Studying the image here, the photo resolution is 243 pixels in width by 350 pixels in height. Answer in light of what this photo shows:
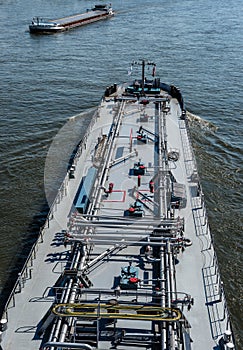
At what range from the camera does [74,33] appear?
105688mm

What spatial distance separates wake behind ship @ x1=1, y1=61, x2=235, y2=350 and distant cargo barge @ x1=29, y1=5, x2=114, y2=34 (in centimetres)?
7761

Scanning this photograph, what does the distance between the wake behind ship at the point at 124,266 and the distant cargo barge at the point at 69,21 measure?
7761 cm

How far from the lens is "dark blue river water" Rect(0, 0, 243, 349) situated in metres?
36.1

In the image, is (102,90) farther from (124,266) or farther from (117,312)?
(117,312)

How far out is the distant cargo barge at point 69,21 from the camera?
10550 cm

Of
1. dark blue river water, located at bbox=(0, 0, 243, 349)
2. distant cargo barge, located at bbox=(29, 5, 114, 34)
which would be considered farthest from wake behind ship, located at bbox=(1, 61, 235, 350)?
distant cargo barge, located at bbox=(29, 5, 114, 34)

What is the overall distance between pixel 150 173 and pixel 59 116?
2760 cm

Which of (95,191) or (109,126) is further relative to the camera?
(109,126)

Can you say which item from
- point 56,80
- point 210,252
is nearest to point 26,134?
point 56,80

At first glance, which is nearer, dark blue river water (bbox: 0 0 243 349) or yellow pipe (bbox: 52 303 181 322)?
yellow pipe (bbox: 52 303 181 322)

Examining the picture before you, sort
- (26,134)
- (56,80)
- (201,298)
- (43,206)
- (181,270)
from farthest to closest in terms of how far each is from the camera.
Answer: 1. (56,80)
2. (26,134)
3. (43,206)
4. (181,270)
5. (201,298)

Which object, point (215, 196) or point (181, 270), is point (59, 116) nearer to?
point (215, 196)

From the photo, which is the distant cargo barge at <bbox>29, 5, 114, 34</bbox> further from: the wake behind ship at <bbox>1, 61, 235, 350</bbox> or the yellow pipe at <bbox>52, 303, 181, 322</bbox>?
the yellow pipe at <bbox>52, 303, 181, 322</bbox>

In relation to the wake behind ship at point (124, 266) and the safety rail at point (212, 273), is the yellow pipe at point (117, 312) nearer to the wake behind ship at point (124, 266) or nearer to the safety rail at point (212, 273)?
the wake behind ship at point (124, 266)
